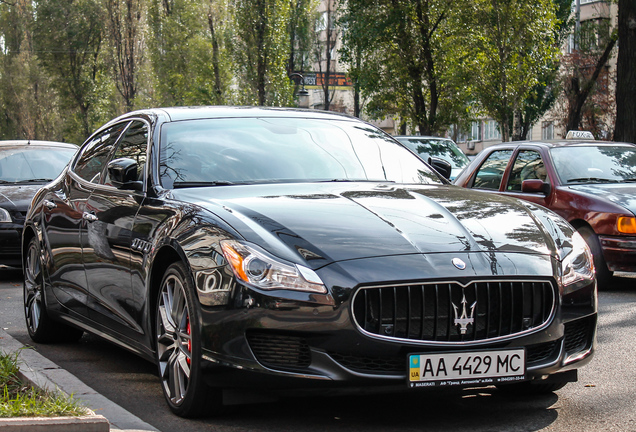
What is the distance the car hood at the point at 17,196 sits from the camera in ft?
38.4

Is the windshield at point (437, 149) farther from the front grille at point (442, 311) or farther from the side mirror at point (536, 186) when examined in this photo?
the front grille at point (442, 311)

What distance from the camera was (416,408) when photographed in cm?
475

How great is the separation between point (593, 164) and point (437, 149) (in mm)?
8707

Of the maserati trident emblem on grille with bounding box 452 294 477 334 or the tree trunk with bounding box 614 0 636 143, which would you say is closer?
the maserati trident emblem on grille with bounding box 452 294 477 334

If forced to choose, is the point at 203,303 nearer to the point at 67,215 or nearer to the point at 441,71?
the point at 67,215

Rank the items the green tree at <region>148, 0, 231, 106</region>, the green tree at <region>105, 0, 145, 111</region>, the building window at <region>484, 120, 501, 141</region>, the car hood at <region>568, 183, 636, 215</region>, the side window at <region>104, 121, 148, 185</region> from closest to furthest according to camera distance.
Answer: the side window at <region>104, 121, 148, 185</region> → the car hood at <region>568, 183, 636, 215</region> → the green tree at <region>148, 0, 231, 106</region> → the green tree at <region>105, 0, 145, 111</region> → the building window at <region>484, 120, 501, 141</region>

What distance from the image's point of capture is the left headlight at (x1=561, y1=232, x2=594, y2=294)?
14.8 ft

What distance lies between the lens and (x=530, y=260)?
14.4 ft

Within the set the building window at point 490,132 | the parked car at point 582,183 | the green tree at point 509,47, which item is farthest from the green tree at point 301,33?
the parked car at point 582,183

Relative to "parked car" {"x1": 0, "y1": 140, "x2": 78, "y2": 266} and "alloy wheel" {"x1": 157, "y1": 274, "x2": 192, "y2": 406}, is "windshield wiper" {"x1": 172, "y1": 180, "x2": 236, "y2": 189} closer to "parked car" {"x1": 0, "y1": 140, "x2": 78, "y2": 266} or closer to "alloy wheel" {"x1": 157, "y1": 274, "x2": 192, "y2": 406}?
"alloy wheel" {"x1": 157, "y1": 274, "x2": 192, "y2": 406}

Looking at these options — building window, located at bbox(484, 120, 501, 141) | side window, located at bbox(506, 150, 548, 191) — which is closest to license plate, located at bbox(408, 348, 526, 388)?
side window, located at bbox(506, 150, 548, 191)

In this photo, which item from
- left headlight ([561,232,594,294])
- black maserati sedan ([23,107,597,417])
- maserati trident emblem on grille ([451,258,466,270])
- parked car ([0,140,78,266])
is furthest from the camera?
parked car ([0,140,78,266])

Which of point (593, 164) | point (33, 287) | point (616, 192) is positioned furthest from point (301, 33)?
point (33, 287)

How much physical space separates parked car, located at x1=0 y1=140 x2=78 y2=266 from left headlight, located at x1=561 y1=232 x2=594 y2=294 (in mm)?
8302
